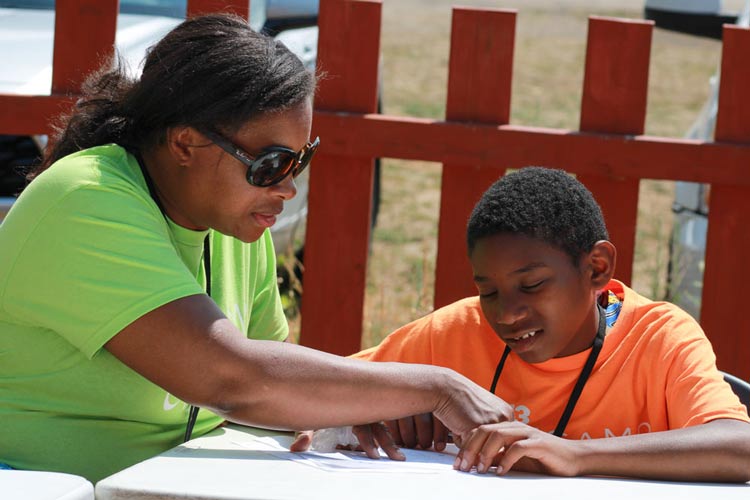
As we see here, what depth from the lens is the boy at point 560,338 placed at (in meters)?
2.22

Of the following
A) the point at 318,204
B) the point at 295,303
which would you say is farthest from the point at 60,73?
the point at 295,303

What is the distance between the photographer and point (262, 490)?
159 cm

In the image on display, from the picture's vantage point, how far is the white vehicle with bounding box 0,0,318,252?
4.10 meters

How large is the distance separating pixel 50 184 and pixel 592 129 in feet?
6.51

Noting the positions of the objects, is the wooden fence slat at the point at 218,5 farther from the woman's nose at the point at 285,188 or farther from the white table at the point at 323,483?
the white table at the point at 323,483

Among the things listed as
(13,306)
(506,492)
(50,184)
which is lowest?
(506,492)

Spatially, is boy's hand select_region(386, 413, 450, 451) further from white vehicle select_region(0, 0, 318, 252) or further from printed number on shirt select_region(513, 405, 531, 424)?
white vehicle select_region(0, 0, 318, 252)

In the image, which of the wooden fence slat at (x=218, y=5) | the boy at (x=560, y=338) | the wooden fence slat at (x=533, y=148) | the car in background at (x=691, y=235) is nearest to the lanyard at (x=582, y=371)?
the boy at (x=560, y=338)

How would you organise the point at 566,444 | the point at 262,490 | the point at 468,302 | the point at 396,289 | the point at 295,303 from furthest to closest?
the point at 396,289 < the point at 295,303 < the point at 468,302 < the point at 566,444 < the point at 262,490

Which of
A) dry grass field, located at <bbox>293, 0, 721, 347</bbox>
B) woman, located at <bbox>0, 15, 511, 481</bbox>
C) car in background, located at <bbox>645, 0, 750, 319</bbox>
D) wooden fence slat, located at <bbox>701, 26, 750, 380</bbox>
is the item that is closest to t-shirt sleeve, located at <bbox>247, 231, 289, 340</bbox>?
woman, located at <bbox>0, 15, 511, 481</bbox>

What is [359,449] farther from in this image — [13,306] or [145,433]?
[13,306]

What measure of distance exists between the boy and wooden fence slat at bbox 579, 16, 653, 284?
1.10 m

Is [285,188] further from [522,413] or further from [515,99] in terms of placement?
[515,99]

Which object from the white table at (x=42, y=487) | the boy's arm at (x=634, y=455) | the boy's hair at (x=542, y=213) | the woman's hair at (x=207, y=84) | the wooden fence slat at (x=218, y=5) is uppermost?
the wooden fence slat at (x=218, y=5)
